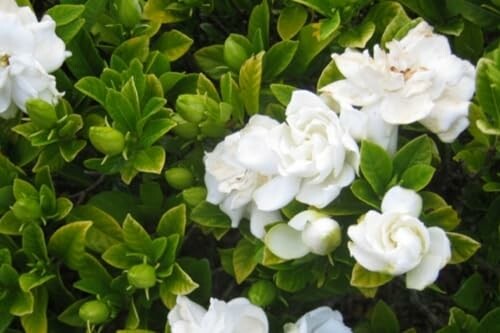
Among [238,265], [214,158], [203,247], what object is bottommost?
[203,247]

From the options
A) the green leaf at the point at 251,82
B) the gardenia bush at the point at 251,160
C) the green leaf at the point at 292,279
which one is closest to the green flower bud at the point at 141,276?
the gardenia bush at the point at 251,160

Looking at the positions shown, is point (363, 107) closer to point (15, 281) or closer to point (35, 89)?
point (35, 89)

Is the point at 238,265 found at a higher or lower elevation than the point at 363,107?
lower

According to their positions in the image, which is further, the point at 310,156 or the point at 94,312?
the point at 94,312

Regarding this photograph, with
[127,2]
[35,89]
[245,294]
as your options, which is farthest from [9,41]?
[245,294]

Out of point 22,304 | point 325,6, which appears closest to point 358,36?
point 325,6

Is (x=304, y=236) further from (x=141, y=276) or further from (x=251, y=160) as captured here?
(x=141, y=276)
